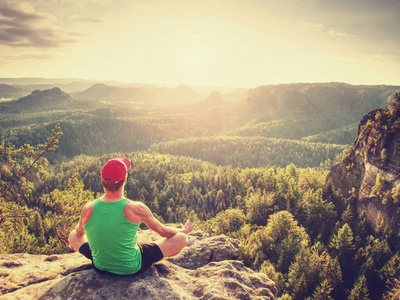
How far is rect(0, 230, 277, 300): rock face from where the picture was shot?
32.2 ft

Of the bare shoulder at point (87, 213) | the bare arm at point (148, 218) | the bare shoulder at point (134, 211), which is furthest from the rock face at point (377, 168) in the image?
the bare shoulder at point (87, 213)

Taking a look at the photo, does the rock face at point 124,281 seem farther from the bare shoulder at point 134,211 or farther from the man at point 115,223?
the bare shoulder at point 134,211

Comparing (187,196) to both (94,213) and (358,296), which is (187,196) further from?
(94,213)

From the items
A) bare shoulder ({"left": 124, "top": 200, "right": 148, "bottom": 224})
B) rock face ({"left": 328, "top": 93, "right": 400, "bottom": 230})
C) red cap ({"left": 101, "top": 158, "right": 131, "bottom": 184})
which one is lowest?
rock face ({"left": 328, "top": 93, "right": 400, "bottom": 230})

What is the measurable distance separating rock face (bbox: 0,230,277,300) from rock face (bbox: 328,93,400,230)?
38.8 m

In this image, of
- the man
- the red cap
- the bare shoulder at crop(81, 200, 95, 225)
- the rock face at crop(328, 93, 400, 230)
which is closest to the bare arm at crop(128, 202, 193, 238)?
the man

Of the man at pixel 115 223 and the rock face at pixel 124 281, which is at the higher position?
the man at pixel 115 223

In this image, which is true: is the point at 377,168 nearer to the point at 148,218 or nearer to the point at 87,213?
the point at 148,218

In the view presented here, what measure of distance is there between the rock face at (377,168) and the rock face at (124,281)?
127 ft

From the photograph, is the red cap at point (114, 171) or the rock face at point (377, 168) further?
the rock face at point (377, 168)

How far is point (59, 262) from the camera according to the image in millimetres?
13555

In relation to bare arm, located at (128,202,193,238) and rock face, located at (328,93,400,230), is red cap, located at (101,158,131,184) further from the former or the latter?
rock face, located at (328,93,400,230)

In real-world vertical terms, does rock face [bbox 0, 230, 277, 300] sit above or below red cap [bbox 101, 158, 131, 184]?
below

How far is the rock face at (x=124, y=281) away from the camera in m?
9.82
